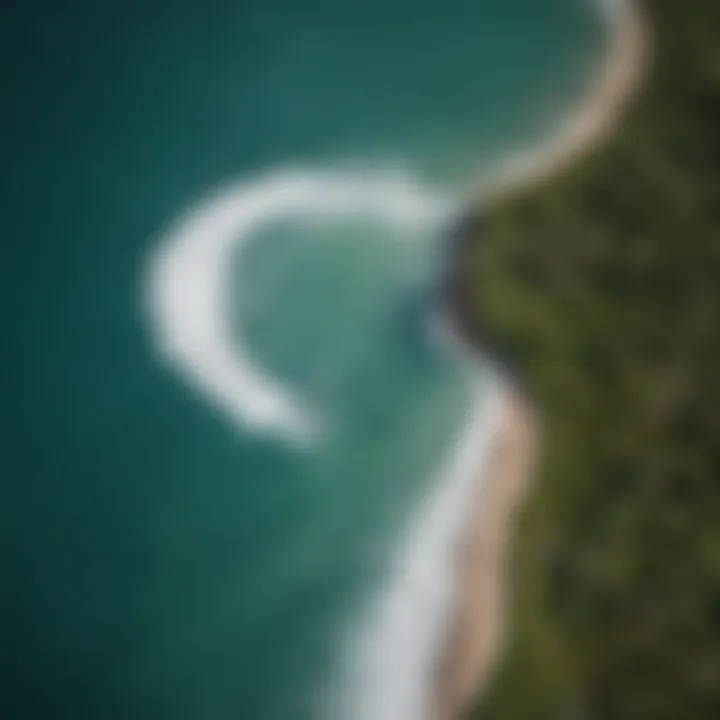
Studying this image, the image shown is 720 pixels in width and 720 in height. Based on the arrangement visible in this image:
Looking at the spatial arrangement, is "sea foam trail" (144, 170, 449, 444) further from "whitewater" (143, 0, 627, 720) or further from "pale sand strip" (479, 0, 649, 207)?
"pale sand strip" (479, 0, 649, 207)

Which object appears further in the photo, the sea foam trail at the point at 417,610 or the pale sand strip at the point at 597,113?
the pale sand strip at the point at 597,113

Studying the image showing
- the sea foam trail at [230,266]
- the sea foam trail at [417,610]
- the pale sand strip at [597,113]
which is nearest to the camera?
the sea foam trail at [417,610]

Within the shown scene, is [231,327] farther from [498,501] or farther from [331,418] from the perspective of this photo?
[498,501]

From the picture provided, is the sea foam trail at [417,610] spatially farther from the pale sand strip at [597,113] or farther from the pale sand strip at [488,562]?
the pale sand strip at [597,113]

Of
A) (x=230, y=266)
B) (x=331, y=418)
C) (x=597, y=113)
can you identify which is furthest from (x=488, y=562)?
(x=597, y=113)

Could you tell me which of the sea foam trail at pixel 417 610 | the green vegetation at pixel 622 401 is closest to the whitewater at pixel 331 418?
the sea foam trail at pixel 417 610

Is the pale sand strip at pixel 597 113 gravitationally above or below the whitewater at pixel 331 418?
above

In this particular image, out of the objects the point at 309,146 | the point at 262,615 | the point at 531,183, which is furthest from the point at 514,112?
the point at 262,615
